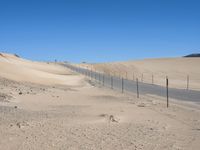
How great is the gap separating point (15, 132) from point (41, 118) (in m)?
3.34

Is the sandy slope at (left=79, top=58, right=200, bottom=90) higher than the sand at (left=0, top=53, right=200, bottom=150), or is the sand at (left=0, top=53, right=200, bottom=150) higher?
the sandy slope at (left=79, top=58, right=200, bottom=90)

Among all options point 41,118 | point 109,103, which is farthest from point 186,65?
point 41,118

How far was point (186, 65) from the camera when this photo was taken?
134375mm

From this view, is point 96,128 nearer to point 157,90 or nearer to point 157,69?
point 157,90

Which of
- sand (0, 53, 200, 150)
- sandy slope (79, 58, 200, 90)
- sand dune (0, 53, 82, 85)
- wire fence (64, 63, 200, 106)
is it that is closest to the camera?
sand (0, 53, 200, 150)

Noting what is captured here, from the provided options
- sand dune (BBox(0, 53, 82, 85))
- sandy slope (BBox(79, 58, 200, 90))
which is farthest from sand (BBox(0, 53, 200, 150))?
sandy slope (BBox(79, 58, 200, 90))

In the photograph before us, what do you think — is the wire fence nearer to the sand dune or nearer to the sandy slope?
the sand dune

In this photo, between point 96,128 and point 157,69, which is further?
point 157,69

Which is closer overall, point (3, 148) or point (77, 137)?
point (3, 148)

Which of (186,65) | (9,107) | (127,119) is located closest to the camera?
(127,119)

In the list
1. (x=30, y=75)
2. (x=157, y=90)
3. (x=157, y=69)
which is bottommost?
(x=157, y=90)

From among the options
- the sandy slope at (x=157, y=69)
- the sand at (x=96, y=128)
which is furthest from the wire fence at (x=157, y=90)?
the sandy slope at (x=157, y=69)

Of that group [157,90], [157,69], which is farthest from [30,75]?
[157,69]

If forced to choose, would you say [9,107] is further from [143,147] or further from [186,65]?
[186,65]
